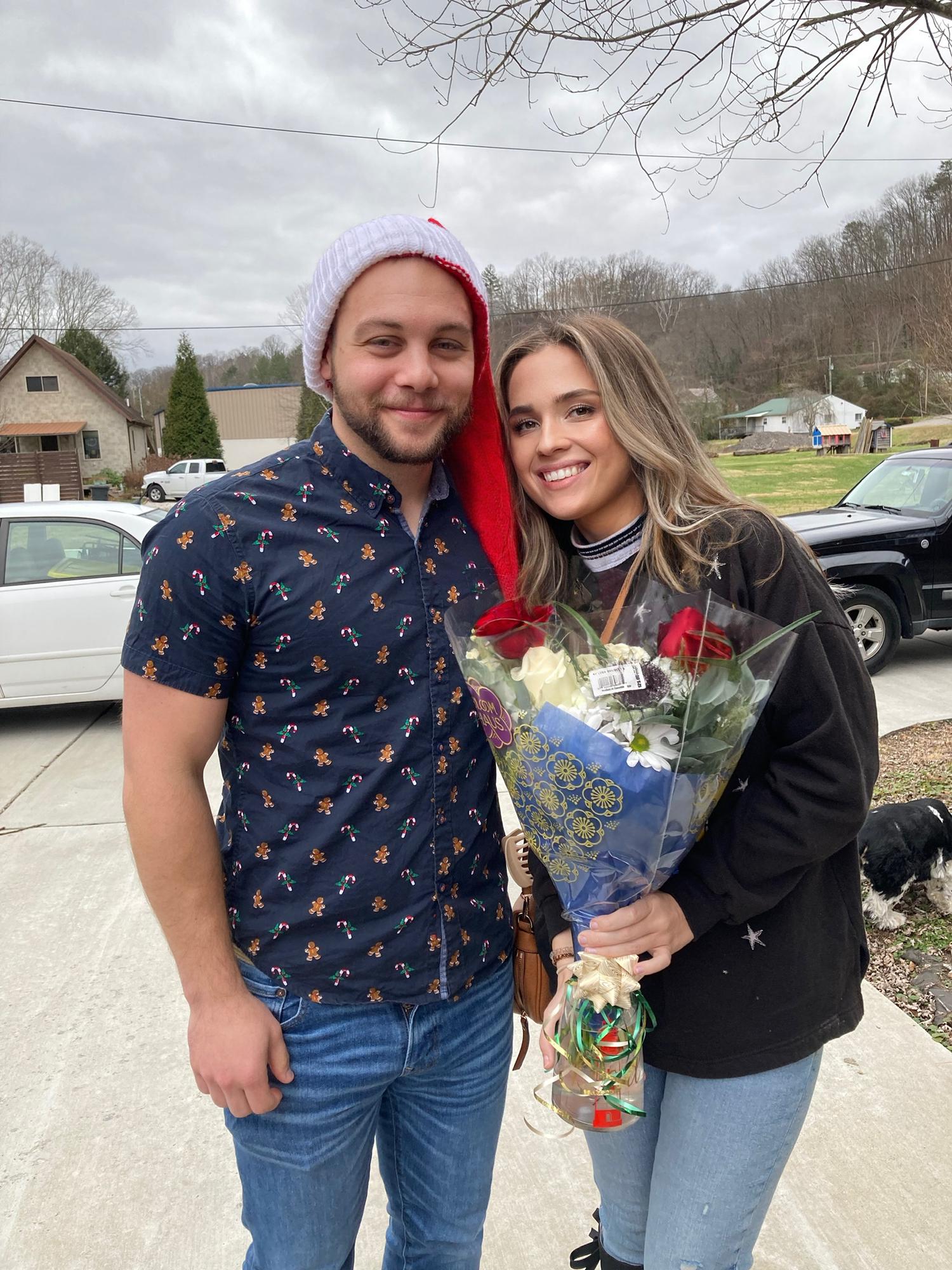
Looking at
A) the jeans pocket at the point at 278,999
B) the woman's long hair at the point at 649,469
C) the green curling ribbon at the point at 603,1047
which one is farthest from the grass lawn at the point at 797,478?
the jeans pocket at the point at 278,999

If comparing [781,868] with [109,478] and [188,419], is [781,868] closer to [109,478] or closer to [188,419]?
[109,478]

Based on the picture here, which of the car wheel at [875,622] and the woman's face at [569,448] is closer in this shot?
the woman's face at [569,448]

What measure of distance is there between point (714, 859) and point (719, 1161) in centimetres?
55

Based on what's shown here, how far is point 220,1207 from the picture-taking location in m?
2.39

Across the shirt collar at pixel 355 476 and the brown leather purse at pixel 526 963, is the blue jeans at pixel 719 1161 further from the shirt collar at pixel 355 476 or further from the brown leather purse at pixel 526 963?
the shirt collar at pixel 355 476

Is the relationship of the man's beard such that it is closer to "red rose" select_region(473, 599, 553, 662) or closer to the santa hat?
the santa hat

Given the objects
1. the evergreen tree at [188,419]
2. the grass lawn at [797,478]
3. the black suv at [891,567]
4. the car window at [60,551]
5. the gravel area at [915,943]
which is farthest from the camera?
the evergreen tree at [188,419]

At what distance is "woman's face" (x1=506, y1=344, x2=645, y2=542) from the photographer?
1714mm

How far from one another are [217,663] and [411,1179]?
45.1 inches

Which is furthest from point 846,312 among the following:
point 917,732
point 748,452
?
point 917,732

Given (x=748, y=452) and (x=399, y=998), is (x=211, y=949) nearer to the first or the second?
(x=399, y=998)

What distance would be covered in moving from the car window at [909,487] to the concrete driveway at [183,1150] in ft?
18.3

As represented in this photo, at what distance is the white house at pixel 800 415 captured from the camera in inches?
2613

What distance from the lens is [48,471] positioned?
28.9 m
